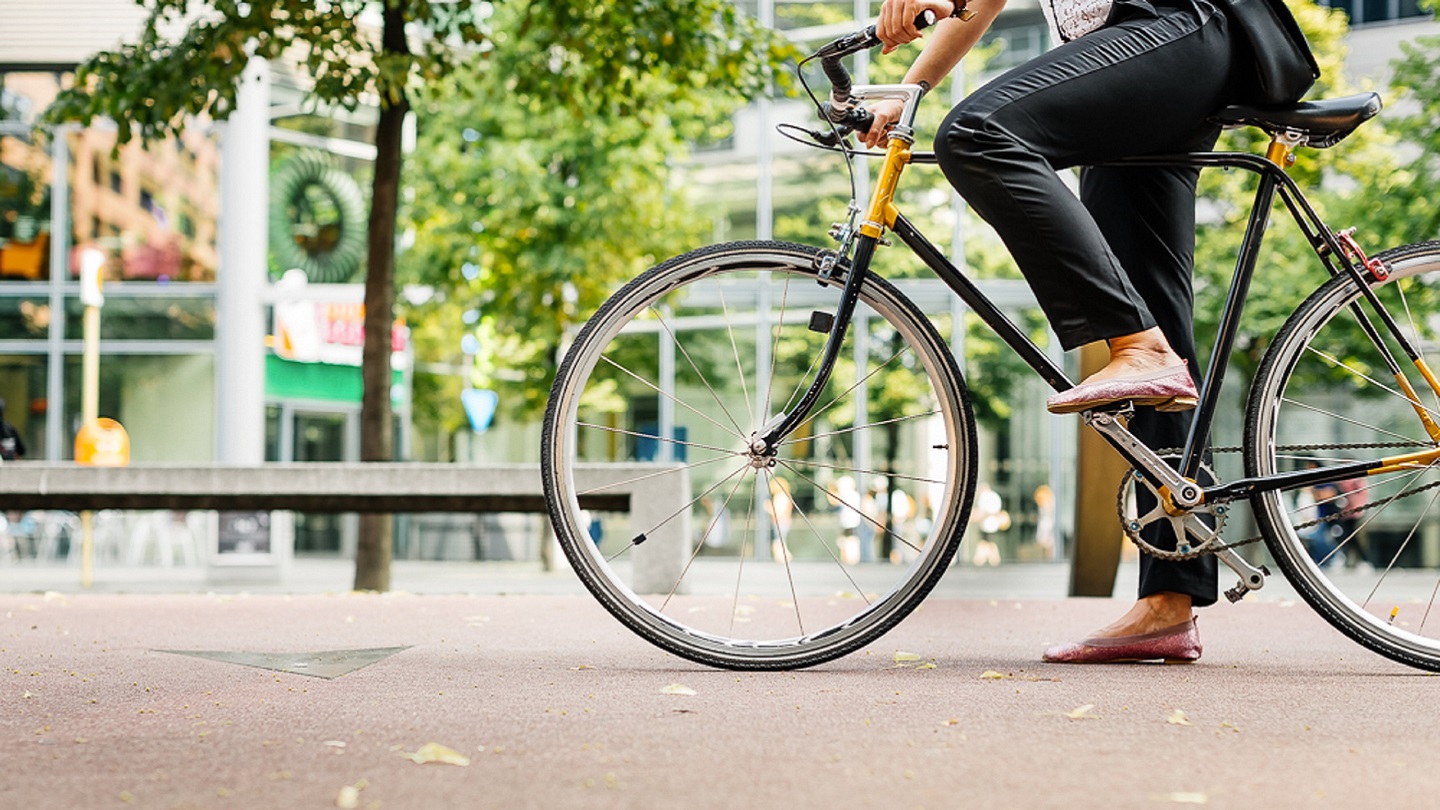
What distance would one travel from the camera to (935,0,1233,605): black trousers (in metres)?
2.92

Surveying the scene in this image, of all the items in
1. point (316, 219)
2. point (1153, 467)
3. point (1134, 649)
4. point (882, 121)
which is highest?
point (316, 219)

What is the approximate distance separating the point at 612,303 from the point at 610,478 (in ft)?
11.2

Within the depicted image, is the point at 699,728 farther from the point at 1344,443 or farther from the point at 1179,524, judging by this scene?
the point at 1344,443

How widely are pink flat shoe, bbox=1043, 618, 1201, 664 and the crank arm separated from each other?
0.44 m

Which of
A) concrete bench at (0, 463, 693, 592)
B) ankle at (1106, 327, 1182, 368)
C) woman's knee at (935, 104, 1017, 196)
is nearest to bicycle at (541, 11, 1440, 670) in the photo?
ankle at (1106, 327, 1182, 368)

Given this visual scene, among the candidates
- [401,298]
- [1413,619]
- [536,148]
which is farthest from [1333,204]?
[1413,619]

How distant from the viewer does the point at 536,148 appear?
15828mm

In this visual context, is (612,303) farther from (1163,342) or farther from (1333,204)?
(1333,204)

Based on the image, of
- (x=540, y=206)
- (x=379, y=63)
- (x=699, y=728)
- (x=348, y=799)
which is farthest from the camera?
(x=540, y=206)

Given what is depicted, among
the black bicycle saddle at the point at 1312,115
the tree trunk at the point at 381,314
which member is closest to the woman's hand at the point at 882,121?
the black bicycle saddle at the point at 1312,115

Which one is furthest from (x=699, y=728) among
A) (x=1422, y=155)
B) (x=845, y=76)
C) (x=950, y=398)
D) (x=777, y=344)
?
(x=1422, y=155)

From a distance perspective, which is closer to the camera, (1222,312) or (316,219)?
(1222,312)

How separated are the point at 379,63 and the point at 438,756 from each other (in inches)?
248

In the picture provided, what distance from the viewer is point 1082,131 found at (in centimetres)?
301
